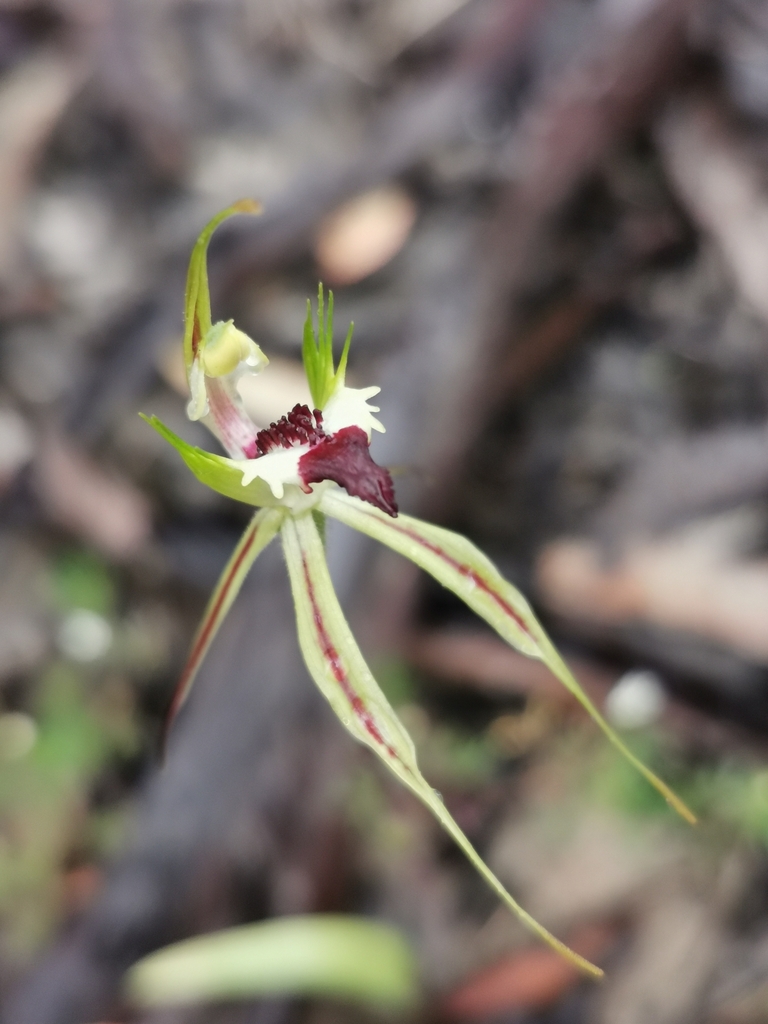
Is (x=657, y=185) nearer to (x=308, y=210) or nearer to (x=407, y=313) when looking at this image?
(x=407, y=313)

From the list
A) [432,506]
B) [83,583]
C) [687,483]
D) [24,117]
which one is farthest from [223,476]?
Result: [24,117]

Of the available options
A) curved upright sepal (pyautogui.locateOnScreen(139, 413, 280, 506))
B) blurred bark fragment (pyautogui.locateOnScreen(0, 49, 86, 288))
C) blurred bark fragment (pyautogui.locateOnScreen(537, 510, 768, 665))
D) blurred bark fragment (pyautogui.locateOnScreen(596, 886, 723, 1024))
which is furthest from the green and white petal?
blurred bark fragment (pyautogui.locateOnScreen(0, 49, 86, 288))

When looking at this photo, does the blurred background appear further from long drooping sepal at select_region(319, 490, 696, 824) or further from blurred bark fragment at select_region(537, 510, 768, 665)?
long drooping sepal at select_region(319, 490, 696, 824)

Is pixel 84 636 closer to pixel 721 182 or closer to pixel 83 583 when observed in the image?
pixel 83 583

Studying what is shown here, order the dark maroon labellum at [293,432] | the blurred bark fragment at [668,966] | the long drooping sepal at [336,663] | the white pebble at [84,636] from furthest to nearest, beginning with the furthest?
the white pebble at [84,636] → the blurred bark fragment at [668,966] → the dark maroon labellum at [293,432] → the long drooping sepal at [336,663]

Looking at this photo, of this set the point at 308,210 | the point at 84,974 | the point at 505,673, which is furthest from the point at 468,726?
the point at 308,210

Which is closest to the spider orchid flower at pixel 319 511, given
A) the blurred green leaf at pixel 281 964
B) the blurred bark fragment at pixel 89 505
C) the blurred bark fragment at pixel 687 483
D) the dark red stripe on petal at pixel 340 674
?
the dark red stripe on petal at pixel 340 674

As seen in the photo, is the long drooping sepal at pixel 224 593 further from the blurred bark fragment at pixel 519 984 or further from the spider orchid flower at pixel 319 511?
the blurred bark fragment at pixel 519 984
